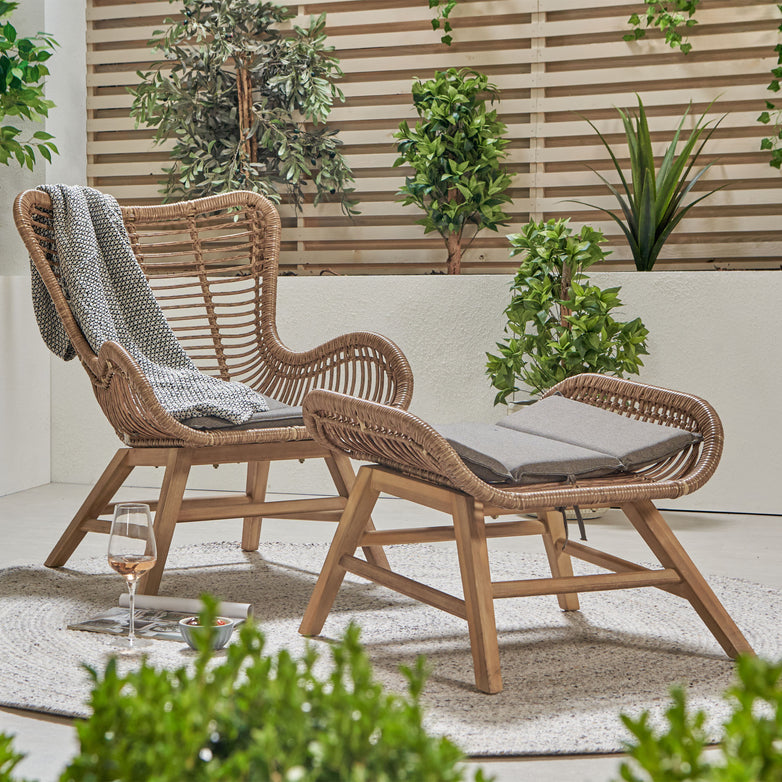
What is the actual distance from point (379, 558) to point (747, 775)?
1958 millimetres

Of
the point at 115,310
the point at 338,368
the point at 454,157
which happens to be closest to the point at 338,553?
the point at 338,368

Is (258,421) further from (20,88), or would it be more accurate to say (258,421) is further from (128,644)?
(20,88)

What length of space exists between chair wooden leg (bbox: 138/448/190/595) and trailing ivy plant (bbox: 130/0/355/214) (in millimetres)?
1831

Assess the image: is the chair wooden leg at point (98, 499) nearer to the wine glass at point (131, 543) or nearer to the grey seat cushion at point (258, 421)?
the grey seat cushion at point (258, 421)

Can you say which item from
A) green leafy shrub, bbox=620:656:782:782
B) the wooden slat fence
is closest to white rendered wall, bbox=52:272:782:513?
the wooden slat fence

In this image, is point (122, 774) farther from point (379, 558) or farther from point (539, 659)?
point (379, 558)

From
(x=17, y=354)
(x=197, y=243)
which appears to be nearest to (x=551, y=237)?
(x=197, y=243)

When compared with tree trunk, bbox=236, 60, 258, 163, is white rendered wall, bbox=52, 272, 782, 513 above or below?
below

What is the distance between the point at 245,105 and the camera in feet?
13.1

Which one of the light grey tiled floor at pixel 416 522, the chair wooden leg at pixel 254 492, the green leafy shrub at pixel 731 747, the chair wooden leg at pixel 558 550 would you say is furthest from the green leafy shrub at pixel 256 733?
the light grey tiled floor at pixel 416 522

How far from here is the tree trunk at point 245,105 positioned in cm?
398

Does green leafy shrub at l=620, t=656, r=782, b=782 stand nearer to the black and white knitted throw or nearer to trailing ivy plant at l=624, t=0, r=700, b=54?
the black and white knitted throw

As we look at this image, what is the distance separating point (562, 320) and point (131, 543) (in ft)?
6.32

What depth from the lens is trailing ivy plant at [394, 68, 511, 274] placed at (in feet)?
12.3
